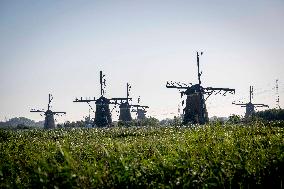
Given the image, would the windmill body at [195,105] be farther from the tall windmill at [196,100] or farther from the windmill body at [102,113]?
the windmill body at [102,113]

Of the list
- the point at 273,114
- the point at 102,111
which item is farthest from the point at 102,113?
the point at 273,114

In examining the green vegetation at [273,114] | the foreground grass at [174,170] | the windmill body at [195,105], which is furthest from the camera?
the green vegetation at [273,114]

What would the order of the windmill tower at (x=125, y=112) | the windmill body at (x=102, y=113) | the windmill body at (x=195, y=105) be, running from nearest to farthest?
1. the windmill body at (x=195, y=105)
2. the windmill body at (x=102, y=113)
3. the windmill tower at (x=125, y=112)

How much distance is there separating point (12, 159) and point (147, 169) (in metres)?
4.27

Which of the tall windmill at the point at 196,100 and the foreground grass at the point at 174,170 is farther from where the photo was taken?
the tall windmill at the point at 196,100

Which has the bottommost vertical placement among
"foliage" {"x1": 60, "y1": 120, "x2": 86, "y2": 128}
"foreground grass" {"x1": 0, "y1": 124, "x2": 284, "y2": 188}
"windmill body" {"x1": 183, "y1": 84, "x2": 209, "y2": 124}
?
"foliage" {"x1": 60, "y1": 120, "x2": 86, "y2": 128}

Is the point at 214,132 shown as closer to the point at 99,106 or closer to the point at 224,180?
the point at 224,180

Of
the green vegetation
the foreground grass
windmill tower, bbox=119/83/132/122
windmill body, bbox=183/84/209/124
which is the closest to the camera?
the foreground grass

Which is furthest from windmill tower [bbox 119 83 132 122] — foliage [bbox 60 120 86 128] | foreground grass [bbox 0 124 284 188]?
foreground grass [bbox 0 124 284 188]

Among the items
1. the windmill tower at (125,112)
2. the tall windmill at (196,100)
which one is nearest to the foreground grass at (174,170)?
the tall windmill at (196,100)

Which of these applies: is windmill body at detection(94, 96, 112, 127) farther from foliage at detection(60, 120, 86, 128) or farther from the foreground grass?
the foreground grass

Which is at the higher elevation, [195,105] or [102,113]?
[195,105]

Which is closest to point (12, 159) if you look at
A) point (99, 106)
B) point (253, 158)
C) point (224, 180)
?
point (224, 180)

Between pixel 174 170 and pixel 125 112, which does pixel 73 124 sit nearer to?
pixel 125 112
